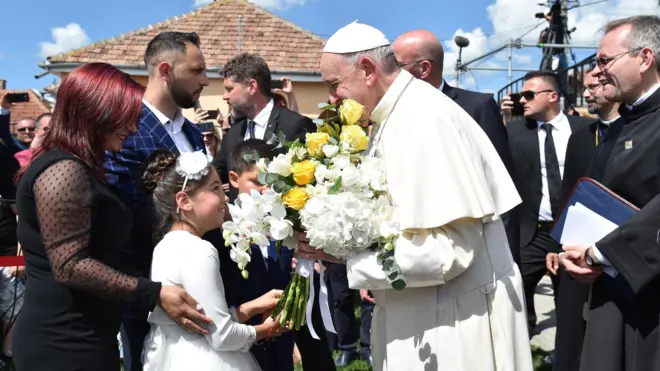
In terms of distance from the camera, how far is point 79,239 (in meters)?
2.52

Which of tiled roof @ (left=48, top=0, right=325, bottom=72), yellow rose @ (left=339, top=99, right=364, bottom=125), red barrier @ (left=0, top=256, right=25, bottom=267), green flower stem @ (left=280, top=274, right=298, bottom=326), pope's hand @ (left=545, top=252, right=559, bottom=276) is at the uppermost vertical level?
tiled roof @ (left=48, top=0, right=325, bottom=72)

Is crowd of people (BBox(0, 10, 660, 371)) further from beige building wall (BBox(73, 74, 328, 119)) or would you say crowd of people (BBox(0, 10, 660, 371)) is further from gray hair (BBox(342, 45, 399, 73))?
beige building wall (BBox(73, 74, 328, 119))

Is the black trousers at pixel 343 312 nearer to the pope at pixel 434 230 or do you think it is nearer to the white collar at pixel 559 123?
the white collar at pixel 559 123

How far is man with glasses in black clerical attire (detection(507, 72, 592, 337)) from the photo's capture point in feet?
19.4

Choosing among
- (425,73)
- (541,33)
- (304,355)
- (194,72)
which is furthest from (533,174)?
(541,33)

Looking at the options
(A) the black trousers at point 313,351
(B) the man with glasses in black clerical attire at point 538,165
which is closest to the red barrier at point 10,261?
(A) the black trousers at point 313,351

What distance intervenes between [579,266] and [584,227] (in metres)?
0.20

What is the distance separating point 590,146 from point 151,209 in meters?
3.33

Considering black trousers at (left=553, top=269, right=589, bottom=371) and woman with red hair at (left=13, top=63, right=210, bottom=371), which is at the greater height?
woman with red hair at (left=13, top=63, right=210, bottom=371)

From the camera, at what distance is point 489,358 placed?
242 cm

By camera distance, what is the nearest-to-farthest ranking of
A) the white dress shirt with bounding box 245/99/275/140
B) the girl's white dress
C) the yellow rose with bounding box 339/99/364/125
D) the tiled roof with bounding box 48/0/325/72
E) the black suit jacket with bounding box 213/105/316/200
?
the yellow rose with bounding box 339/99/364/125 < the girl's white dress < the black suit jacket with bounding box 213/105/316/200 < the white dress shirt with bounding box 245/99/275/140 < the tiled roof with bounding box 48/0/325/72

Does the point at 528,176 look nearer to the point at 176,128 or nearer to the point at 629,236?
the point at 629,236

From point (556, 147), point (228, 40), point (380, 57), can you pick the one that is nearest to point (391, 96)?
point (380, 57)

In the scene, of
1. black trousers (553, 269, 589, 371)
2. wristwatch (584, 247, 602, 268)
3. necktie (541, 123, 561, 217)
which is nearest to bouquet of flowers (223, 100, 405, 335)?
wristwatch (584, 247, 602, 268)
